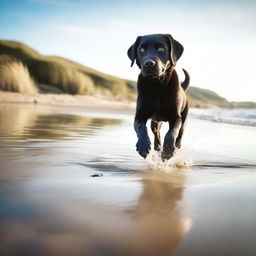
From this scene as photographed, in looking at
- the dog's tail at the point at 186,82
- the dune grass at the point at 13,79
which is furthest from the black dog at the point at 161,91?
the dune grass at the point at 13,79

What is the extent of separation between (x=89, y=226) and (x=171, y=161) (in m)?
2.74

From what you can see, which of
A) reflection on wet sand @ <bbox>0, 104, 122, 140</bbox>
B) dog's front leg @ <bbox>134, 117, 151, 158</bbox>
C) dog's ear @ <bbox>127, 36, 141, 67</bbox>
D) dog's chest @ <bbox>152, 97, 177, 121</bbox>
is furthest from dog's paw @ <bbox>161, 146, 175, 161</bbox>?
reflection on wet sand @ <bbox>0, 104, 122, 140</bbox>

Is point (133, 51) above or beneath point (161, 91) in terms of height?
above

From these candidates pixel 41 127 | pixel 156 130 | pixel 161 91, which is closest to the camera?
pixel 161 91

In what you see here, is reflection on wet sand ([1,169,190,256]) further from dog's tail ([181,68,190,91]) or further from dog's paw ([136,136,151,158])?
dog's tail ([181,68,190,91])

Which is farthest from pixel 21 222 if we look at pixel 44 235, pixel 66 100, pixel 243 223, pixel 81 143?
→ pixel 66 100

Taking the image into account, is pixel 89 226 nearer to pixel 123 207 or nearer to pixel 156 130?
pixel 123 207

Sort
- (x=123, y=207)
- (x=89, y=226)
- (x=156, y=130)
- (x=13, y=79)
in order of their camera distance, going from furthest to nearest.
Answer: (x=13, y=79) < (x=156, y=130) < (x=123, y=207) < (x=89, y=226)

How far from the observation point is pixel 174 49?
4.53m

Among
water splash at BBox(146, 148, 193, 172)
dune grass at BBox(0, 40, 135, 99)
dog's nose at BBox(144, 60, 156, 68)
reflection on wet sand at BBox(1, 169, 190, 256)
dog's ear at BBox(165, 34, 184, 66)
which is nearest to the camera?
reflection on wet sand at BBox(1, 169, 190, 256)

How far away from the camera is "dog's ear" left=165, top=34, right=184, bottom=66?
4.47m

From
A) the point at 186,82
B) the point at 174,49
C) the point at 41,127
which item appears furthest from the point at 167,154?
the point at 41,127

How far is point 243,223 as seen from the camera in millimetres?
1949

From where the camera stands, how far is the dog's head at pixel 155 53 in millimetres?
3943
